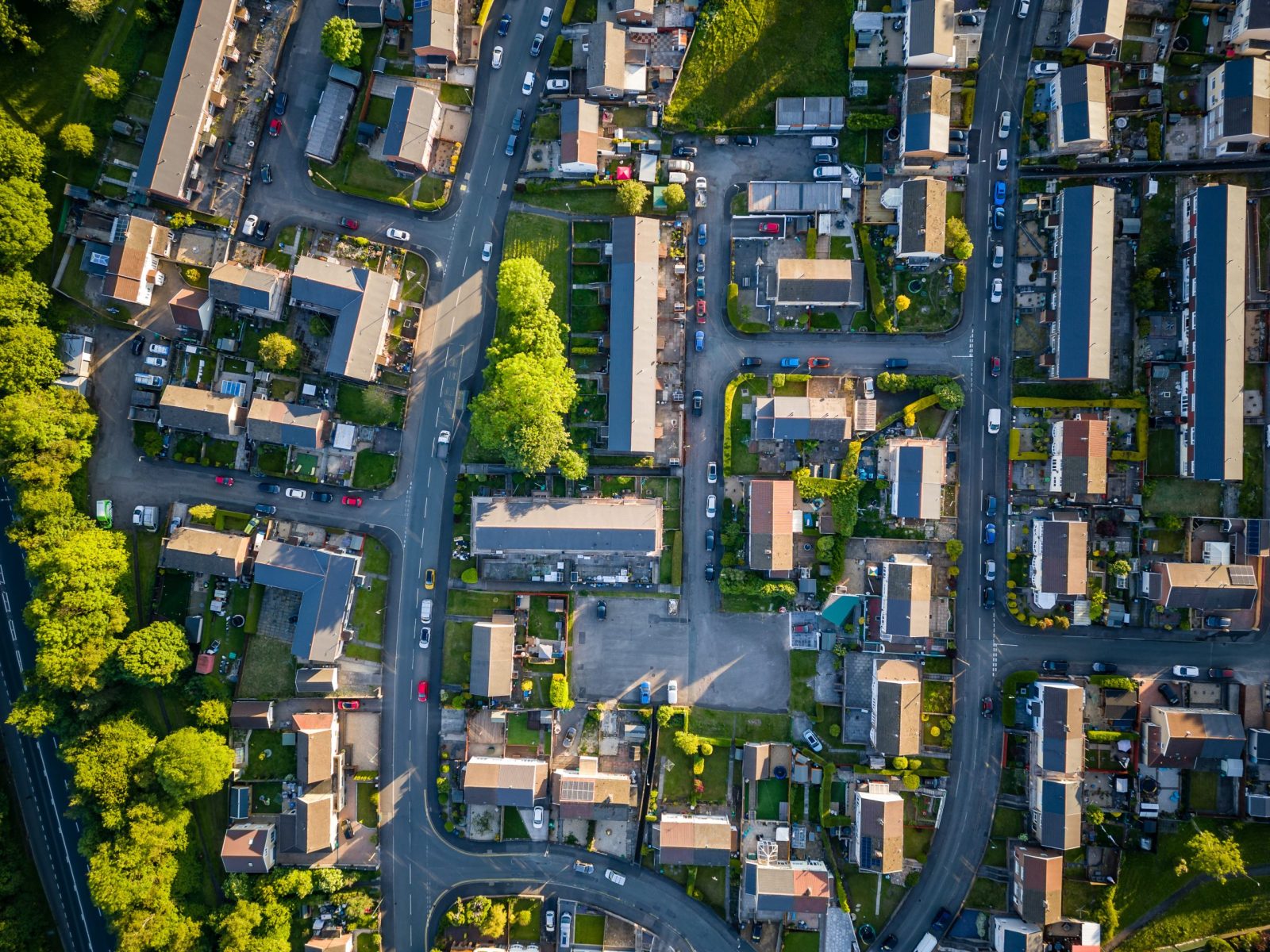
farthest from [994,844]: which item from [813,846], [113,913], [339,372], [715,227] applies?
[113,913]

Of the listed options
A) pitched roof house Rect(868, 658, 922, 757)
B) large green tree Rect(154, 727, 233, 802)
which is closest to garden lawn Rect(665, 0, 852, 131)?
pitched roof house Rect(868, 658, 922, 757)

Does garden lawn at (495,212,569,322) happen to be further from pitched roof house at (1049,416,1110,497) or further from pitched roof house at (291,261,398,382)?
pitched roof house at (1049,416,1110,497)

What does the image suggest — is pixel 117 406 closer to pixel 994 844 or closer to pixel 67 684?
pixel 67 684

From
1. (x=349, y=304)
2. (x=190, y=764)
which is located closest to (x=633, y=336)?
(x=349, y=304)

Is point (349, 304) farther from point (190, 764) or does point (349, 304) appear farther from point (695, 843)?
point (695, 843)

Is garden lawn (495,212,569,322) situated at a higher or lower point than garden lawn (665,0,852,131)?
lower
